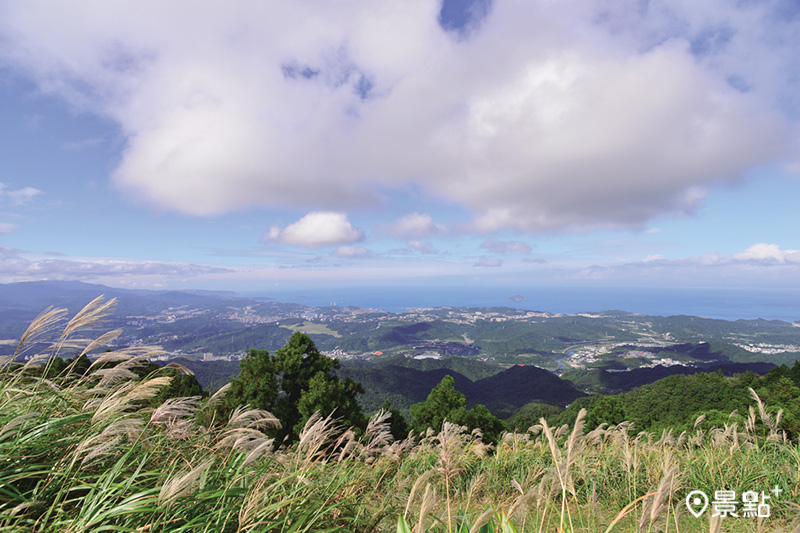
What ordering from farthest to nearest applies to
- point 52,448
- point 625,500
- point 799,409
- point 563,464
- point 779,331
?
1. point 779,331
2. point 799,409
3. point 625,500
4. point 52,448
5. point 563,464

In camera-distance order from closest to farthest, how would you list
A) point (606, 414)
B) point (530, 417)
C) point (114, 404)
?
1. point (114, 404)
2. point (606, 414)
3. point (530, 417)

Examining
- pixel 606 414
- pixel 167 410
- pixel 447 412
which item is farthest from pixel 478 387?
pixel 167 410

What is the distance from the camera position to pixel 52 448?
1837mm

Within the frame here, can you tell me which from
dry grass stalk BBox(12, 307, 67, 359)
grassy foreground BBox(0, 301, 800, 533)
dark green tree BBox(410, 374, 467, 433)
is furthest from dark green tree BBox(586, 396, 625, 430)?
dry grass stalk BBox(12, 307, 67, 359)

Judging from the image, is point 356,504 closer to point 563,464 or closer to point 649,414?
point 563,464

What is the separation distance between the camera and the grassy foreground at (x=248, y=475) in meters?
1.50

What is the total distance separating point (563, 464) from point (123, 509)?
2172 millimetres

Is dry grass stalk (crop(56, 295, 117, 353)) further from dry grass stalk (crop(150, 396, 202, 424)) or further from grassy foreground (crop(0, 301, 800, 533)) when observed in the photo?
dry grass stalk (crop(150, 396, 202, 424))

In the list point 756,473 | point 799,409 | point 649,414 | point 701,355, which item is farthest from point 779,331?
point 756,473

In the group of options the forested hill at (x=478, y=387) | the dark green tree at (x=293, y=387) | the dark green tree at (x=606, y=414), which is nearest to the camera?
the dark green tree at (x=293, y=387)

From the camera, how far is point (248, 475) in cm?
220

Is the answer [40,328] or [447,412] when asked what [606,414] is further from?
[40,328]

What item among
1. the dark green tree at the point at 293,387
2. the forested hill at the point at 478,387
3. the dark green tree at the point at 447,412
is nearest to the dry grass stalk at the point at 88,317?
the dark green tree at the point at 293,387

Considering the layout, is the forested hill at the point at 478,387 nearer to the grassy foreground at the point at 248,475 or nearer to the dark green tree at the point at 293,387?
the dark green tree at the point at 293,387
